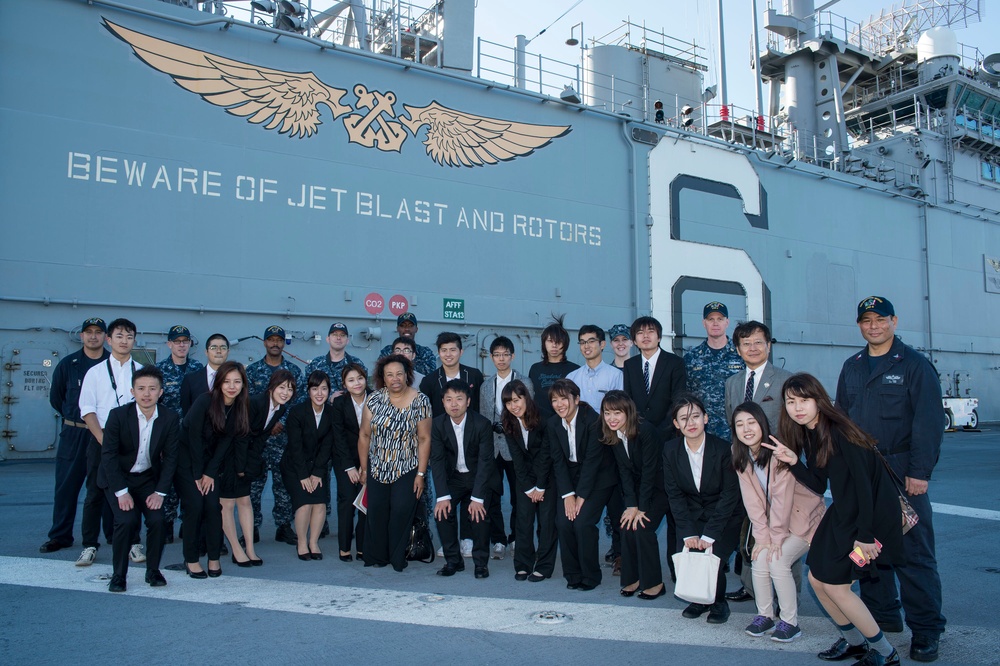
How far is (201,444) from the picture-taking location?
461cm

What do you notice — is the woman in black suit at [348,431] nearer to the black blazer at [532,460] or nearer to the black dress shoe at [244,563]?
the black dress shoe at [244,563]

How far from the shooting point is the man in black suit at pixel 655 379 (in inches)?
196

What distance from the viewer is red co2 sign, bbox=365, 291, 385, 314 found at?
11.0 metres

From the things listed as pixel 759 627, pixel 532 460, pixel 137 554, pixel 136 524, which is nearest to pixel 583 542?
pixel 532 460

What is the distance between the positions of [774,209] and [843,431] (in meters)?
14.4

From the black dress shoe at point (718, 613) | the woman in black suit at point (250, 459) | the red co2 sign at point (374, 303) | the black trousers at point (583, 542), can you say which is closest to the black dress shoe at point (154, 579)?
the woman in black suit at point (250, 459)

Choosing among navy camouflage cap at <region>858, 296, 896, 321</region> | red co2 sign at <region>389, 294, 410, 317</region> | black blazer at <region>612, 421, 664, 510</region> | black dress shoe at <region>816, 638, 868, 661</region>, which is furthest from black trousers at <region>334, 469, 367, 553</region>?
red co2 sign at <region>389, 294, 410, 317</region>

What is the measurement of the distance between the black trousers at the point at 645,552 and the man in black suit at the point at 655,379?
0.71 meters

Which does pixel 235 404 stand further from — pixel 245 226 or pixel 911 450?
pixel 245 226

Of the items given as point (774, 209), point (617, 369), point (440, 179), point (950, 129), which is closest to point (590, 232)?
point (440, 179)

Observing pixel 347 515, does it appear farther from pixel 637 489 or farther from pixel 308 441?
pixel 637 489

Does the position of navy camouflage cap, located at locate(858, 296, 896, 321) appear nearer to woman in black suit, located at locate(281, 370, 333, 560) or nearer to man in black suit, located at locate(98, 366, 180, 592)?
woman in black suit, located at locate(281, 370, 333, 560)

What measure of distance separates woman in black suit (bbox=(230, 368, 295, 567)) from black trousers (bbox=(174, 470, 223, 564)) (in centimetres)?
24

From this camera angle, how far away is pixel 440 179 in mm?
11773
